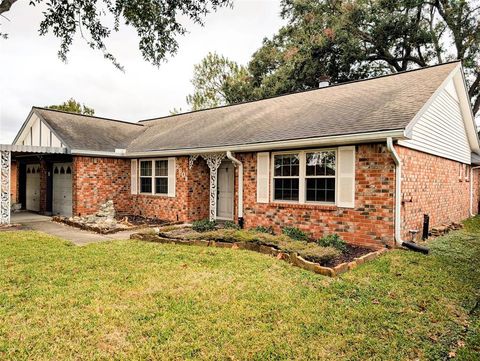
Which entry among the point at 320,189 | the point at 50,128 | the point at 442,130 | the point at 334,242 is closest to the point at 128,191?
the point at 50,128

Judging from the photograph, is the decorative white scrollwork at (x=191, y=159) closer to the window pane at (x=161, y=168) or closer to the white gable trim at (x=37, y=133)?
the window pane at (x=161, y=168)

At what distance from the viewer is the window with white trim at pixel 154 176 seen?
12914mm

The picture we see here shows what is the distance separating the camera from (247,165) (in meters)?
10.2

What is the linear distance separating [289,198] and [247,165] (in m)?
1.86

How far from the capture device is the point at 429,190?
31.5 ft

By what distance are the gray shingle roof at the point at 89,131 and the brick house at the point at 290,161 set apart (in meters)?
0.09

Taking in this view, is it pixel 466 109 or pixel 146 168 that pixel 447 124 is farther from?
pixel 146 168

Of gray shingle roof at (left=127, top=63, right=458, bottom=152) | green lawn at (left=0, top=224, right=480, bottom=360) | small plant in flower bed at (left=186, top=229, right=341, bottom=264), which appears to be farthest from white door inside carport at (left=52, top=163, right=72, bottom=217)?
Answer: small plant in flower bed at (left=186, top=229, right=341, bottom=264)

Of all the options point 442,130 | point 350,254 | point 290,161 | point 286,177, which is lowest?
point 350,254

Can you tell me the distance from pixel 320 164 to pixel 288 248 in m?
2.91

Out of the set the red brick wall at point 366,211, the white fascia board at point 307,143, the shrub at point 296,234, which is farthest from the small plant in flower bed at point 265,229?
the white fascia board at point 307,143

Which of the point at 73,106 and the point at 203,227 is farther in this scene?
the point at 73,106

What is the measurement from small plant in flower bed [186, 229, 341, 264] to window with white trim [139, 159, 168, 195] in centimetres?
517

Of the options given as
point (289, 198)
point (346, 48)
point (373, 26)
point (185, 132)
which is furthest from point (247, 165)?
point (373, 26)
